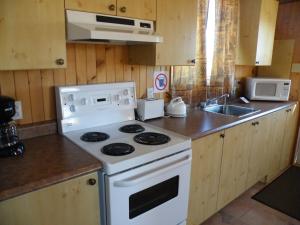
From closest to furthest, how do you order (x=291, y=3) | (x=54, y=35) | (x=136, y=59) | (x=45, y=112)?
(x=54, y=35) < (x=45, y=112) < (x=136, y=59) < (x=291, y=3)

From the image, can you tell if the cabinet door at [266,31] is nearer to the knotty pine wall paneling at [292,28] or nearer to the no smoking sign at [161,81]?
the knotty pine wall paneling at [292,28]

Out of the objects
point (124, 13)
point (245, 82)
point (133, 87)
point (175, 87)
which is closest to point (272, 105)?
point (245, 82)


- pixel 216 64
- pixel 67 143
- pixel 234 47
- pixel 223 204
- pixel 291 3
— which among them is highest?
pixel 291 3

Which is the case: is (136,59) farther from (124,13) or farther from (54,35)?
(54,35)

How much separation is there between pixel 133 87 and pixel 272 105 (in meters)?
1.65

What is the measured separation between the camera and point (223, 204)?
7.05 feet

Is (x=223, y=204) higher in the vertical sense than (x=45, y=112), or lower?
lower

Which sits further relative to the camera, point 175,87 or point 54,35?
point 175,87

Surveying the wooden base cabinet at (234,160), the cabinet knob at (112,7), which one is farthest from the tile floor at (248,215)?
the cabinet knob at (112,7)

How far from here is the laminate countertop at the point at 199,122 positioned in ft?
5.63

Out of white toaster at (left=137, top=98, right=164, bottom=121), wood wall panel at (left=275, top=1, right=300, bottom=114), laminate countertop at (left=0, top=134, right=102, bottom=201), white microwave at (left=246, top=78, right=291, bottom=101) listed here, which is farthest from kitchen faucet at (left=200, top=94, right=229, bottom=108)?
laminate countertop at (left=0, top=134, right=102, bottom=201)

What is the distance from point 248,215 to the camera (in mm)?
2195

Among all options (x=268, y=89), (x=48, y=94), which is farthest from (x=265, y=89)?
(x=48, y=94)

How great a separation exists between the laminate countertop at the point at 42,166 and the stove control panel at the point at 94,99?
0.87 feet
